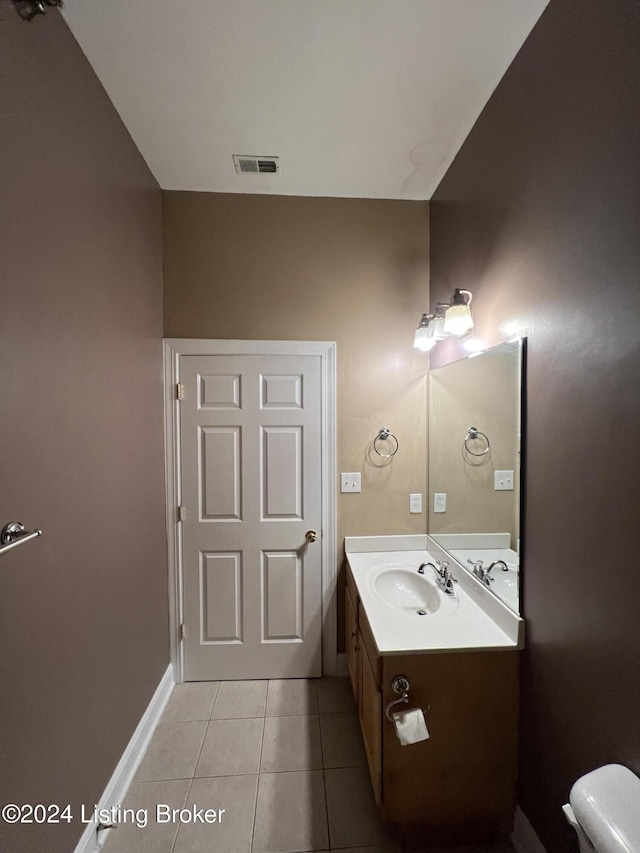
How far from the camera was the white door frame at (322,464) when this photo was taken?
81.2 inches

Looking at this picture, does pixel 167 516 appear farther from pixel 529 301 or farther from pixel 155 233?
pixel 529 301

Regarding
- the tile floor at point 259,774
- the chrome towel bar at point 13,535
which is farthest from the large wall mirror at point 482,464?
the chrome towel bar at point 13,535

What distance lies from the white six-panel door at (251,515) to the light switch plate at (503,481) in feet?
3.26

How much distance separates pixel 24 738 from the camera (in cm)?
97

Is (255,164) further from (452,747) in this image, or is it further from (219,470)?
(452,747)

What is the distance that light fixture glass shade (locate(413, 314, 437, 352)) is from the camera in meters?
1.89

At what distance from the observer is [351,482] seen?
Answer: 2.13m

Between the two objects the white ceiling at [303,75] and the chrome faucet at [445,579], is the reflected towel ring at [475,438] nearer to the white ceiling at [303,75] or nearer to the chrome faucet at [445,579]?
the chrome faucet at [445,579]

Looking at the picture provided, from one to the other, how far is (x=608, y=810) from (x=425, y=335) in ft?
5.71

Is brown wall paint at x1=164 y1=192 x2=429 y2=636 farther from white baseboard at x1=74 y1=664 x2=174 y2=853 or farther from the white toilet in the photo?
the white toilet

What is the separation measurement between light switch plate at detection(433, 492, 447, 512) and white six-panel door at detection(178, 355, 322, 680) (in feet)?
2.18

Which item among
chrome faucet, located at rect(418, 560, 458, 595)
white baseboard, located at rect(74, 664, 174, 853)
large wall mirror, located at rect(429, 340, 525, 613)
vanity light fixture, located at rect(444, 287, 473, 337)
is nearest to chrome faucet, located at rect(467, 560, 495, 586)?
large wall mirror, located at rect(429, 340, 525, 613)

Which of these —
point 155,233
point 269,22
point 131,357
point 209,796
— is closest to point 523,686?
Result: point 209,796

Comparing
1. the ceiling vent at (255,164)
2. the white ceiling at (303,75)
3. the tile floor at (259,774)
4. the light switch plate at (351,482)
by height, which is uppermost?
the white ceiling at (303,75)
